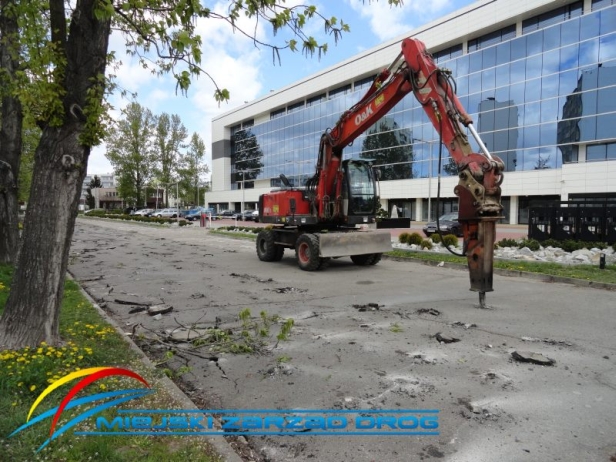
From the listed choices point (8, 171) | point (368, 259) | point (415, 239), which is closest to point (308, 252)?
point (368, 259)

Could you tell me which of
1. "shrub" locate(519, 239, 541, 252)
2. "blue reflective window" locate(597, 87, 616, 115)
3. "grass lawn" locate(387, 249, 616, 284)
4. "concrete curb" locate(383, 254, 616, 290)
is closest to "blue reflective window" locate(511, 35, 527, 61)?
"blue reflective window" locate(597, 87, 616, 115)

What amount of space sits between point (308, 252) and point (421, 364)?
7.69m

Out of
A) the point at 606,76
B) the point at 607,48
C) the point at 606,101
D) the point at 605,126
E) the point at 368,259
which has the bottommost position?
the point at 368,259

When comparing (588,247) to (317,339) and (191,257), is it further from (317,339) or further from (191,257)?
(191,257)

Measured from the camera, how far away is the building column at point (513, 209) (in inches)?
1660

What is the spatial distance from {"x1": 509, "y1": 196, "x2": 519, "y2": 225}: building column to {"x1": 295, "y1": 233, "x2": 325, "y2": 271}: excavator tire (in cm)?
3612

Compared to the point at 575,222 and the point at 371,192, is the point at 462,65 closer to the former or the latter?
the point at 575,222

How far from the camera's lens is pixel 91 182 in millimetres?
126250

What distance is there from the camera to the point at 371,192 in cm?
1289

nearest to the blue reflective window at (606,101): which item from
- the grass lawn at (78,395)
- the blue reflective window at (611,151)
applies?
the blue reflective window at (611,151)

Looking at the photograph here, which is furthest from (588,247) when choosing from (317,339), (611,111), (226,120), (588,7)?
(226,120)

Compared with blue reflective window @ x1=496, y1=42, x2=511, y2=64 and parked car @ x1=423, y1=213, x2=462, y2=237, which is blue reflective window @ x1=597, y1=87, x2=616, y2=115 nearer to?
blue reflective window @ x1=496, y1=42, x2=511, y2=64

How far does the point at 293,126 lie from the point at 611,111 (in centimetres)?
4604

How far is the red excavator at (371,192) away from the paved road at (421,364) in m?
1.53
